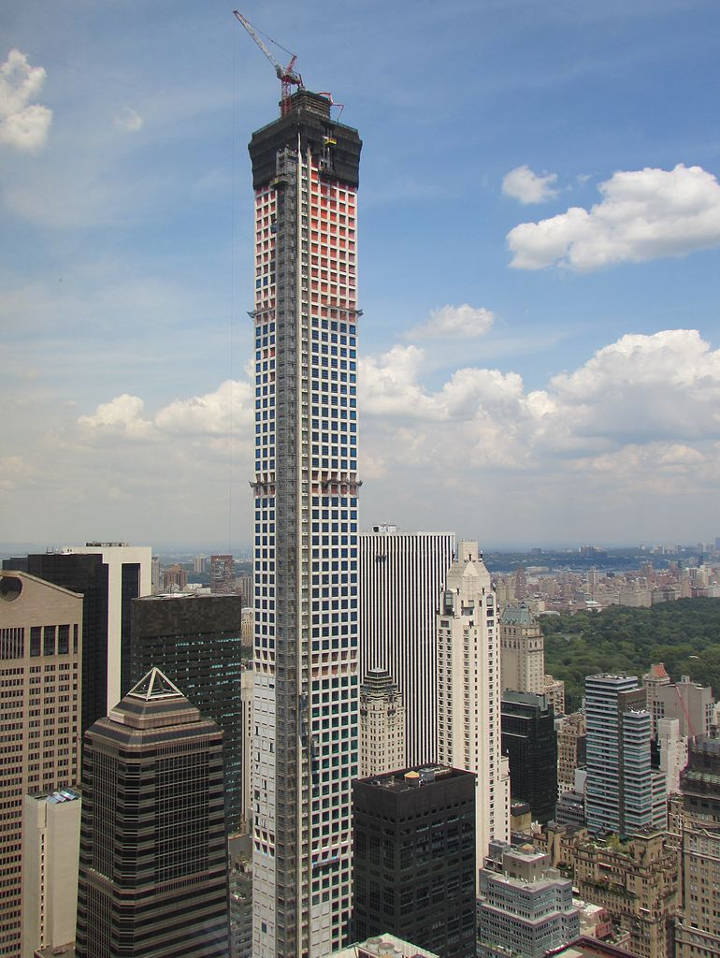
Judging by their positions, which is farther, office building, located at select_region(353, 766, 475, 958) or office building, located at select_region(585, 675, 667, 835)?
office building, located at select_region(585, 675, 667, 835)

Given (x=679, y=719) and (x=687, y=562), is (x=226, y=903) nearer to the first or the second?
(x=679, y=719)

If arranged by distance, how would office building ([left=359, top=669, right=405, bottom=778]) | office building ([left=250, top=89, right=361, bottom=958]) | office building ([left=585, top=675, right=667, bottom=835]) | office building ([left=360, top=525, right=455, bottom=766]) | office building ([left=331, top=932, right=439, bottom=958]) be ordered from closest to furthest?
office building ([left=331, top=932, right=439, bottom=958]) → office building ([left=250, top=89, right=361, bottom=958]) → office building ([left=359, top=669, right=405, bottom=778]) → office building ([left=585, top=675, right=667, bottom=835]) → office building ([left=360, top=525, right=455, bottom=766])

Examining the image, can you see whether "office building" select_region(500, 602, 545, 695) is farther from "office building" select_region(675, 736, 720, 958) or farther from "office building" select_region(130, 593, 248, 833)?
"office building" select_region(675, 736, 720, 958)

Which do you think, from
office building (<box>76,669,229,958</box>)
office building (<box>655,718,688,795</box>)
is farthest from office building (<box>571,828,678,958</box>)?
office building (<box>76,669,229,958</box>)

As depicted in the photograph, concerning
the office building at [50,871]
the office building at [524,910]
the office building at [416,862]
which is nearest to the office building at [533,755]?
the office building at [524,910]

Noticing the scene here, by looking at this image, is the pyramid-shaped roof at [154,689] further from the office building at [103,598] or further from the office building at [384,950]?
the office building at [103,598]

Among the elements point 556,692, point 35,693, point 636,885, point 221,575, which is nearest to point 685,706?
point 556,692

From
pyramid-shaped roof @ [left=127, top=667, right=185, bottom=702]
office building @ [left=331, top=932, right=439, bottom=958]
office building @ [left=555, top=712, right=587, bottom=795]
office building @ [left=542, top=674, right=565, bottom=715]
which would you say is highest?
pyramid-shaped roof @ [left=127, top=667, right=185, bottom=702]
